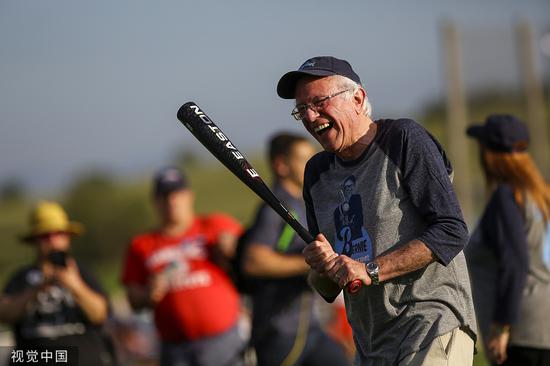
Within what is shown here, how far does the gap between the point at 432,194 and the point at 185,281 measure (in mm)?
3913

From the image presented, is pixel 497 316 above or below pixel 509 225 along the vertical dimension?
below

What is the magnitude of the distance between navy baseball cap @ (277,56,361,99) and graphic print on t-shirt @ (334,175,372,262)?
456 millimetres

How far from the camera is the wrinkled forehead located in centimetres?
429

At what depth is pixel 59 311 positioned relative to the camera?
710 cm

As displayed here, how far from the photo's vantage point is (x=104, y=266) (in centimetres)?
2164

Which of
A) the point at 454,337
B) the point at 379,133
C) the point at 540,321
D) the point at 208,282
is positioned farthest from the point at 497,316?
the point at 208,282

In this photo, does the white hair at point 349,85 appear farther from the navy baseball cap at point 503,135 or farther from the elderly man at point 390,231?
the navy baseball cap at point 503,135

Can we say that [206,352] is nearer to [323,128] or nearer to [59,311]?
[59,311]

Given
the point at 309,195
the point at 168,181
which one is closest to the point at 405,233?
the point at 309,195

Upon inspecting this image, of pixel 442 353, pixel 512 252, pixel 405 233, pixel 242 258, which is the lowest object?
pixel 242 258

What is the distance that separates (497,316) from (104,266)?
1686cm

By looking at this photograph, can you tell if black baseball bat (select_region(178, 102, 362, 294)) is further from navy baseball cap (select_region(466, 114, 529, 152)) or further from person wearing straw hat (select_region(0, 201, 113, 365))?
person wearing straw hat (select_region(0, 201, 113, 365))

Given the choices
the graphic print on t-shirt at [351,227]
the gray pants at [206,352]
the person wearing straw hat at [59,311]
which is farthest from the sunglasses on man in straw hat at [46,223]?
the graphic print on t-shirt at [351,227]

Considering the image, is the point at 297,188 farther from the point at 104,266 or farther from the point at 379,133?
the point at 104,266
